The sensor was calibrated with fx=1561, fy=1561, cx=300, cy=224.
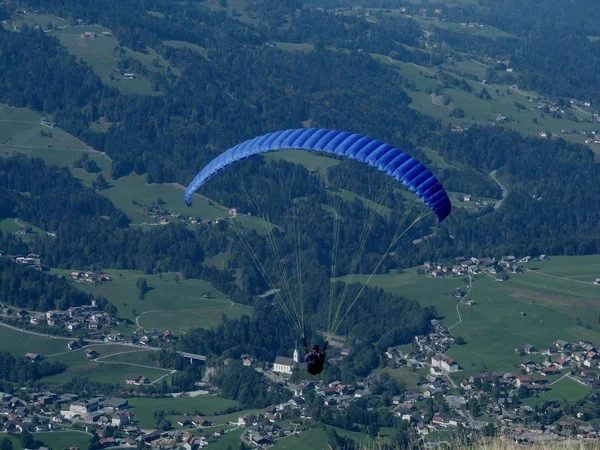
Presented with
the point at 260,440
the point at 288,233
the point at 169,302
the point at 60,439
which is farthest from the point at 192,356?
the point at 288,233

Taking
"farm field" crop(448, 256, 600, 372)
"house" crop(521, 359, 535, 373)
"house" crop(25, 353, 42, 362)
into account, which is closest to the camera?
"house" crop(521, 359, 535, 373)

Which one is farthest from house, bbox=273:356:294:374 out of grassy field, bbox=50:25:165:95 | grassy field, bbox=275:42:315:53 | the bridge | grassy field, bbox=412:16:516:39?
grassy field, bbox=412:16:516:39

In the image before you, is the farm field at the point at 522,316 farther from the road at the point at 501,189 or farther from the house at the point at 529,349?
the road at the point at 501,189

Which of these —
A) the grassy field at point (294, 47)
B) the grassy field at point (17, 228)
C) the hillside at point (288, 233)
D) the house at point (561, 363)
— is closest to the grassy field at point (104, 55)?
the hillside at point (288, 233)

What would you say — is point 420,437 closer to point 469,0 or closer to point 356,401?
point 356,401

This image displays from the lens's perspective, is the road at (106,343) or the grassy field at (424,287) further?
the grassy field at (424,287)

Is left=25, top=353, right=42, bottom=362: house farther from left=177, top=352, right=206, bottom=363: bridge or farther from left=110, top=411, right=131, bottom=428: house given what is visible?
left=110, top=411, right=131, bottom=428: house
